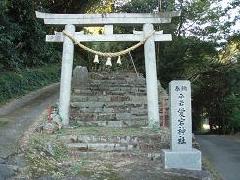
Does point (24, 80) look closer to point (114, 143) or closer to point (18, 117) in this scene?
point (18, 117)

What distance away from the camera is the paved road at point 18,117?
9.46 m

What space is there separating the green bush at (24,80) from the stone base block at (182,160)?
7575 millimetres

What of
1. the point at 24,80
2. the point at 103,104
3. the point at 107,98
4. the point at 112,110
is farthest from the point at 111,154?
the point at 24,80

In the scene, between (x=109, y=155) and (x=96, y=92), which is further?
(x=96, y=92)

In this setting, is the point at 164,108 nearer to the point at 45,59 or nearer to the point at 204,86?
the point at 45,59

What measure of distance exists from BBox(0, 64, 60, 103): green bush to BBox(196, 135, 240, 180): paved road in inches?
289

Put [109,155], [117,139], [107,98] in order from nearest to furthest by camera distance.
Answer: [109,155] → [117,139] → [107,98]

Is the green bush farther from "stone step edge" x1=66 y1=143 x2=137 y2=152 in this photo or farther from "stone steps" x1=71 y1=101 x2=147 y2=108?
"stone step edge" x1=66 y1=143 x2=137 y2=152

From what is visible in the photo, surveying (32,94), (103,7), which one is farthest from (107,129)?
(103,7)

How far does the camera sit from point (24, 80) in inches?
673

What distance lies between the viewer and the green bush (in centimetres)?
1516

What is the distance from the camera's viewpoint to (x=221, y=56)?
2511 centimetres

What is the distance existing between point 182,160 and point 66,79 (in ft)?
16.0

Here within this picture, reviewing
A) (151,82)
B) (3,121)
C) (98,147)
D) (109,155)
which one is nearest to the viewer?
(109,155)
